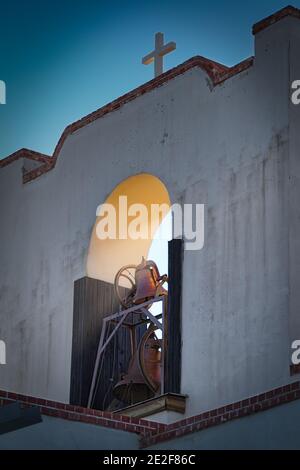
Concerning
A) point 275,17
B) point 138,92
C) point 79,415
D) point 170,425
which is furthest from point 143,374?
point 275,17

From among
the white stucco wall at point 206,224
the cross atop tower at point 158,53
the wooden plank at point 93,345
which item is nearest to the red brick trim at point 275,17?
the white stucco wall at point 206,224

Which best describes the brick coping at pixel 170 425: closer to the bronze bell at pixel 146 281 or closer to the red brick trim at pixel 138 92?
the bronze bell at pixel 146 281

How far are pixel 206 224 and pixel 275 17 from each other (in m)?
2.79

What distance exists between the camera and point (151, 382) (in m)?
22.3

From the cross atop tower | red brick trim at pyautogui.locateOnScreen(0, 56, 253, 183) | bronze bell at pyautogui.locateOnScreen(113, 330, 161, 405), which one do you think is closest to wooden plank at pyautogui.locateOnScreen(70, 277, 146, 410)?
bronze bell at pyautogui.locateOnScreen(113, 330, 161, 405)

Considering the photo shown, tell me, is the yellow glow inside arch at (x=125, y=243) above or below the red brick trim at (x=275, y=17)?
below

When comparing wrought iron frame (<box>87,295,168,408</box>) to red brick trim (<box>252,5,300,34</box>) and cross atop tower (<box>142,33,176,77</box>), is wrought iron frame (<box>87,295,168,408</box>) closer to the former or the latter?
cross atop tower (<box>142,33,176,77</box>)

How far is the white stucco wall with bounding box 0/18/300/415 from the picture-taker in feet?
67.4

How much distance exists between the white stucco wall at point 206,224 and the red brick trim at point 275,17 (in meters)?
0.08

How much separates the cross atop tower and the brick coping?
686cm

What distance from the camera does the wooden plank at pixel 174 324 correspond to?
2142 cm

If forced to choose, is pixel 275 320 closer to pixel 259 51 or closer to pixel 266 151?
pixel 266 151

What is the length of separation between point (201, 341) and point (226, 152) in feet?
8.11

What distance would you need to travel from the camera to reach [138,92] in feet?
77.4
